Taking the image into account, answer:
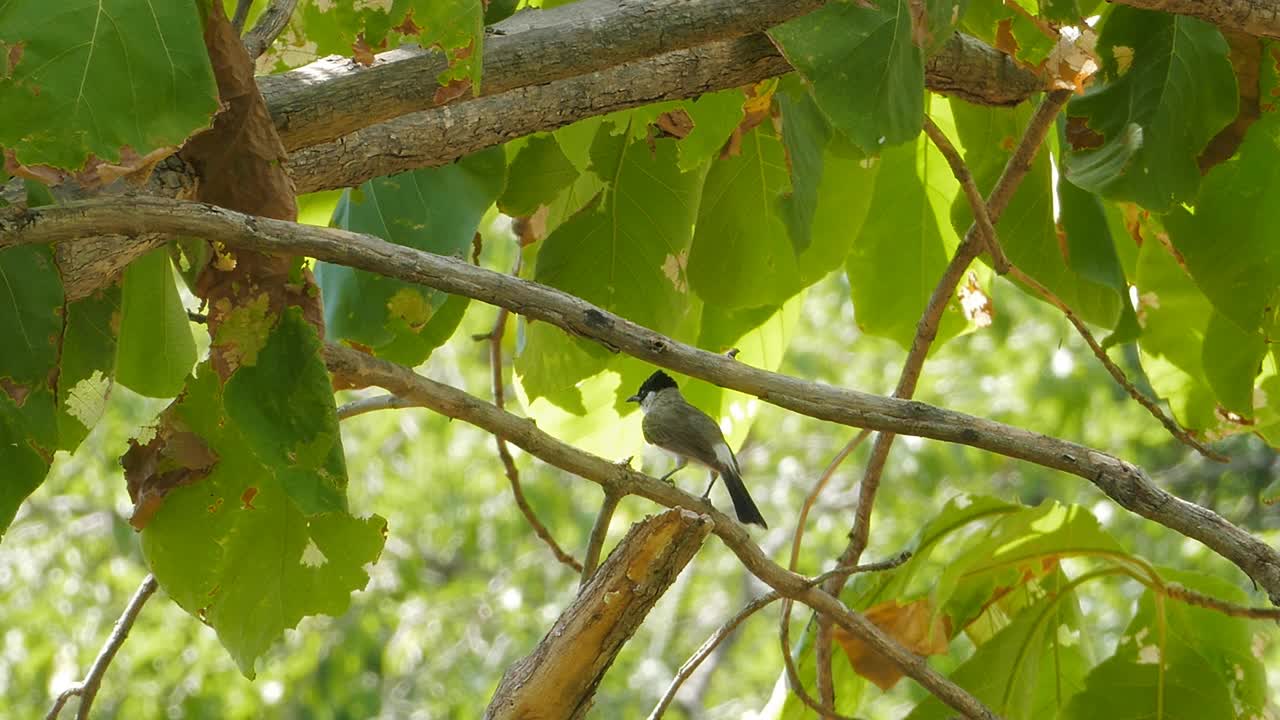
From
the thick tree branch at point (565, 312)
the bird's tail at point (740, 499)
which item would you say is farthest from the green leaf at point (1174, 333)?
the thick tree branch at point (565, 312)

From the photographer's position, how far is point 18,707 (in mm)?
6777

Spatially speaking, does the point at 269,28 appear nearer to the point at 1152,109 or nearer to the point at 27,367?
the point at 27,367

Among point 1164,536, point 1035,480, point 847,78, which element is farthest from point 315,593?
point 1035,480

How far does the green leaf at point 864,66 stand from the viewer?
5.14 ft

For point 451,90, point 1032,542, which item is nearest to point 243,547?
point 451,90

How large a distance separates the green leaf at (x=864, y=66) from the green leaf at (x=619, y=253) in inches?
32.6

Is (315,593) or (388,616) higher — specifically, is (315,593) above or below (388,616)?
below

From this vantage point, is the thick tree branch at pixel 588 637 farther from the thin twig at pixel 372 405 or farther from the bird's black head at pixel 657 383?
the bird's black head at pixel 657 383

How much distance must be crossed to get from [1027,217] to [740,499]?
→ 1.20 metres

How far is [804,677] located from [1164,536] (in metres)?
5.79

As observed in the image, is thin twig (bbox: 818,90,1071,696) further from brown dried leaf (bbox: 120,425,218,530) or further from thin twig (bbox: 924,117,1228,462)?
brown dried leaf (bbox: 120,425,218,530)

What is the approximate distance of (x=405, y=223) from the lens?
2.05m

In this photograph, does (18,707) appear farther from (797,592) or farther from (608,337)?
(608,337)

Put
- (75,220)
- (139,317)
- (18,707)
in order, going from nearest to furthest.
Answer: (75,220) → (139,317) → (18,707)
